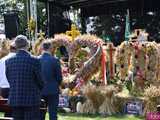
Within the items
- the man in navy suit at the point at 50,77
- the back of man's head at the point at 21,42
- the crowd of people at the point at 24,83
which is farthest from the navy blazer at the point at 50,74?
the back of man's head at the point at 21,42

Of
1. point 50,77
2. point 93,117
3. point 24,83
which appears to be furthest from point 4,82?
point 93,117

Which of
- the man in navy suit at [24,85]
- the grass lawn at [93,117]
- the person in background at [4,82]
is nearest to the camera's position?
the man in navy suit at [24,85]

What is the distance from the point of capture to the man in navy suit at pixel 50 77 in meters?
8.50

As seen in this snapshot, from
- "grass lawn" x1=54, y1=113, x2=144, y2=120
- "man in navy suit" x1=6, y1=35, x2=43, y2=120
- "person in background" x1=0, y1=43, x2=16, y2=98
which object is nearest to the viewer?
"man in navy suit" x1=6, y1=35, x2=43, y2=120

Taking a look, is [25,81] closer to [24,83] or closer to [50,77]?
[24,83]

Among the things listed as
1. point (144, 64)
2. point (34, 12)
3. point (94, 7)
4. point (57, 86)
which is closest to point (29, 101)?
point (57, 86)

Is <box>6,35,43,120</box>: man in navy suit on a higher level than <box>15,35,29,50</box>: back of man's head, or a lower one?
lower

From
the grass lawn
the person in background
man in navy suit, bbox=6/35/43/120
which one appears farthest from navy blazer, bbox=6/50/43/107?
the grass lawn

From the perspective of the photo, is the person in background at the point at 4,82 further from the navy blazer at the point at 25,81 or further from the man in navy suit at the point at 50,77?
the navy blazer at the point at 25,81

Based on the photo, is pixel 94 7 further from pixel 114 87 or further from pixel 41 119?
pixel 41 119

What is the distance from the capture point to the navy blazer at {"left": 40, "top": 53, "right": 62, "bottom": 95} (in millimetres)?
8500

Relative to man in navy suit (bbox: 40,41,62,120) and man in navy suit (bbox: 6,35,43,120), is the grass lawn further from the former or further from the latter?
man in navy suit (bbox: 6,35,43,120)

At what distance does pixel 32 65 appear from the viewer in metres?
6.92

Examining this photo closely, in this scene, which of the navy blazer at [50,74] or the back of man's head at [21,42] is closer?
the back of man's head at [21,42]
